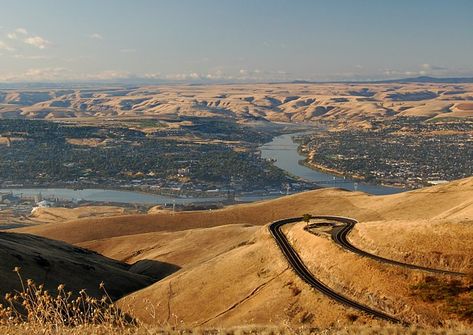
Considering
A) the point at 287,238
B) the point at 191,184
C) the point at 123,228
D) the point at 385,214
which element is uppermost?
the point at 287,238

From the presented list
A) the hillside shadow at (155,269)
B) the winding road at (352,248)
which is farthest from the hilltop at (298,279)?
the hillside shadow at (155,269)

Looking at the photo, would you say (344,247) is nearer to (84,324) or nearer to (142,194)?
(84,324)

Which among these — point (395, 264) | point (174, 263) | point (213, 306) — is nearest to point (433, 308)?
point (395, 264)

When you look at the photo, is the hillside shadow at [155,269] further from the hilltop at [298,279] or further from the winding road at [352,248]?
the winding road at [352,248]

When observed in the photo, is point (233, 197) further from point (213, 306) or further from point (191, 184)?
point (213, 306)

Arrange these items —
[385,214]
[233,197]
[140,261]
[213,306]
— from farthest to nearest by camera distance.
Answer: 1. [233,197]
2. [385,214]
3. [140,261]
4. [213,306]

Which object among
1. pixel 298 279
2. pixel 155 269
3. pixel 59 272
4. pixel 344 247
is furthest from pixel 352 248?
pixel 155 269

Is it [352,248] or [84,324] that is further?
[352,248]

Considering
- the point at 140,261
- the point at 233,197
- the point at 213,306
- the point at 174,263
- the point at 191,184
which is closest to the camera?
the point at 213,306
